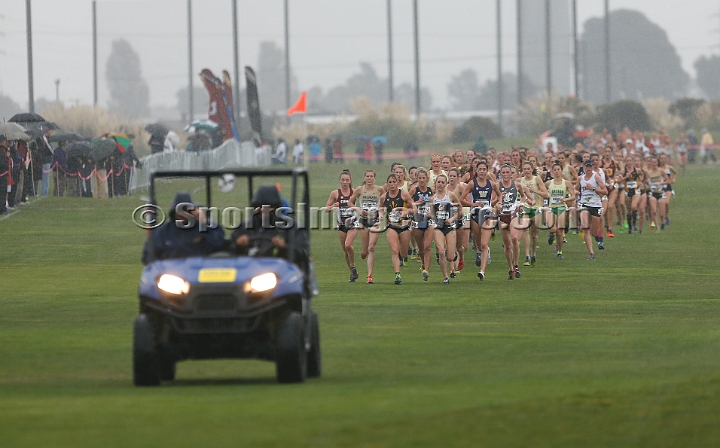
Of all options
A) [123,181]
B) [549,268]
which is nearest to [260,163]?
[123,181]

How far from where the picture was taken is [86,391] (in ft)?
39.0

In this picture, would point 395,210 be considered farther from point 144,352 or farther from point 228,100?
point 228,100

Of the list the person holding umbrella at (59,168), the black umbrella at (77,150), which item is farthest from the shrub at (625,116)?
the black umbrella at (77,150)

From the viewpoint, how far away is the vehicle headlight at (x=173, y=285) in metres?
11.8

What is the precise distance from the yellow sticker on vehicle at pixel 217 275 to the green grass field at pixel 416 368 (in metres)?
0.90

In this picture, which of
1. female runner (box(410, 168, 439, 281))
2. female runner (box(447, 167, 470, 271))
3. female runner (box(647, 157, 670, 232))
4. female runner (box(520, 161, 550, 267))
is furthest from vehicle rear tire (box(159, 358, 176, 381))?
female runner (box(647, 157, 670, 232))

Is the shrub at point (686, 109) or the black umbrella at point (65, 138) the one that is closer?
the black umbrella at point (65, 138)

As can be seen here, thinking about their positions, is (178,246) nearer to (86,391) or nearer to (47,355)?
(86,391)

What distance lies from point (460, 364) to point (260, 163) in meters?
63.6

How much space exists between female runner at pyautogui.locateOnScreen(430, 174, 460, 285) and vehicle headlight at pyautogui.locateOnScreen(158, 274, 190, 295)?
39.3 feet

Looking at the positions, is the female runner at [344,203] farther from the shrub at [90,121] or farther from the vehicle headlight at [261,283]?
the shrub at [90,121]

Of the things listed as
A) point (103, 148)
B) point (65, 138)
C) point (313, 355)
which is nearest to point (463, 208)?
point (313, 355)

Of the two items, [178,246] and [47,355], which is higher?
[178,246]

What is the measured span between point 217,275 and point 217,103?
59.6 m
